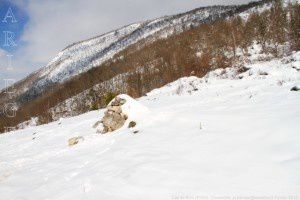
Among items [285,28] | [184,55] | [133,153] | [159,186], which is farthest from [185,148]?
[184,55]

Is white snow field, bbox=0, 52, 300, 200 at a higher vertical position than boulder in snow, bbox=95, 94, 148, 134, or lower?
lower

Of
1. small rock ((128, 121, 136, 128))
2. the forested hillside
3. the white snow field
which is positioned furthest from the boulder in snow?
the forested hillside

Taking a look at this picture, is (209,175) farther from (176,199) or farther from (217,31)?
(217,31)

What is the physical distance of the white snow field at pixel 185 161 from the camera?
17.6 ft

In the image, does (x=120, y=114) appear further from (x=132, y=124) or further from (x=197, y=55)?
(x=197, y=55)

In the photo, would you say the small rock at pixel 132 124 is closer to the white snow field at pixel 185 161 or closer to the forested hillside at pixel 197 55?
the white snow field at pixel 185 161

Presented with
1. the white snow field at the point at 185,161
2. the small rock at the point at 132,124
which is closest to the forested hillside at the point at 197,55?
the small rock at the point at 132,124

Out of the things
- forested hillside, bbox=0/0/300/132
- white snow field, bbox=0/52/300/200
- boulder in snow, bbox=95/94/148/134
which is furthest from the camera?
forested hillside, bbox=0/0/300/132

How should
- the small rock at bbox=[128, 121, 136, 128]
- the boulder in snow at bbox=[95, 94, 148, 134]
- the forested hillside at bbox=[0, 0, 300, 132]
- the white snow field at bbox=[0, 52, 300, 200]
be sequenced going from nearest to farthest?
the white snow field at bbox=[0, 52, 300, 200] → the small rock at bbox=[128, 121, 136, 128] → the boulder in snow at bbox=[95, 94, 148, 134] → the forested hillside at bbox=[0, 0, 300, 132]

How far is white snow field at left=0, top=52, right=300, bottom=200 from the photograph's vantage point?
5367mm

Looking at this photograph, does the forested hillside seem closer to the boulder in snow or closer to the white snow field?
the boulder in snow

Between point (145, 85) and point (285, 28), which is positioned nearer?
point (285, 28)

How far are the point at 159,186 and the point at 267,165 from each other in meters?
2.07

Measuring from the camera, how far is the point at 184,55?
4016 inches
